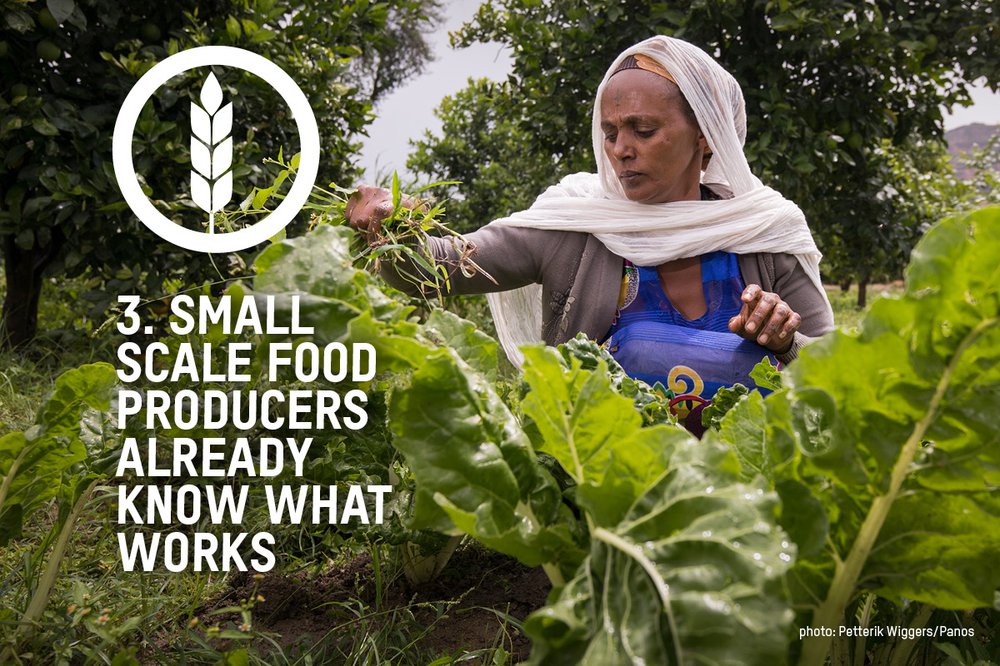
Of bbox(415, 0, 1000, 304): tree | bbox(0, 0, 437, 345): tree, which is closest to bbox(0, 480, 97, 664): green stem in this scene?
bbox(0, 0, 437, 345): tree

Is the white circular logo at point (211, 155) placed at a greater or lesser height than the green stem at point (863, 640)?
greater

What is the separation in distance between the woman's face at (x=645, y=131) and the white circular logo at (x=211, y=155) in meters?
0.89

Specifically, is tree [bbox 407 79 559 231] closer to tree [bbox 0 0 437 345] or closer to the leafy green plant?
tree [bbox 0 0 437 345]

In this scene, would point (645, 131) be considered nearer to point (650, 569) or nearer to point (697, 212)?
point (697, 212)

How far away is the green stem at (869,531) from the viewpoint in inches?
31.1

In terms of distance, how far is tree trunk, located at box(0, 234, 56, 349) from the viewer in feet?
12.8

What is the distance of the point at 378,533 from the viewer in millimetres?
1569

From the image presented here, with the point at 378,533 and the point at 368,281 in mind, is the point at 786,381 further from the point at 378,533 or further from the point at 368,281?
the point at 378,533

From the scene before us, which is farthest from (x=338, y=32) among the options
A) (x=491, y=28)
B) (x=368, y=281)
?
(x=368, y=281)

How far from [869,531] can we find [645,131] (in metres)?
1.69

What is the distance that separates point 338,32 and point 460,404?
387cm

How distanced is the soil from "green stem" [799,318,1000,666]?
0.60 metres

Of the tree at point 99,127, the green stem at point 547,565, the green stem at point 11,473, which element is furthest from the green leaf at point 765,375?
the tree at point 99,127

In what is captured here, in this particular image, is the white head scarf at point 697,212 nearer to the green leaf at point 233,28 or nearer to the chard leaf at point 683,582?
the chard leaf at point 683,582
